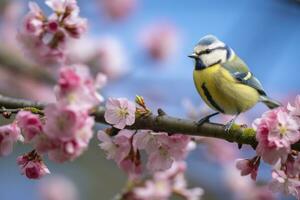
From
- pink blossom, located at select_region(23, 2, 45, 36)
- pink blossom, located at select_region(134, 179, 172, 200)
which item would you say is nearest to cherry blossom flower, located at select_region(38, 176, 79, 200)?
pink blossom, located at select_region(134, 179, 172, 200)

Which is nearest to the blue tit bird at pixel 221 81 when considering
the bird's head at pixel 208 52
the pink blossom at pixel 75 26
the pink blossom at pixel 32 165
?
the bird's head at pixel 208 52

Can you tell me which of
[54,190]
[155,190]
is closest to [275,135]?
[155,190]

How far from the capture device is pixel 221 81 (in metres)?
1.62

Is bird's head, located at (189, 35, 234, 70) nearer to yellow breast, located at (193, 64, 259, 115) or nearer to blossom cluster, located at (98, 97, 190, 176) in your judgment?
yellow breast, located at (193, 64, 259, 115)

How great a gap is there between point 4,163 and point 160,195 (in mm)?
4033

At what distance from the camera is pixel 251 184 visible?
11.4ft

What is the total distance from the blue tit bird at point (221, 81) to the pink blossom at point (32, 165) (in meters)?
0.51

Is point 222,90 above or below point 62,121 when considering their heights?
below

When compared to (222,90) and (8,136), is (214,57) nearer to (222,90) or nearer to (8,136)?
(222,90)

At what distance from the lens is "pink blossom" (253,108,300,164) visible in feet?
4.19

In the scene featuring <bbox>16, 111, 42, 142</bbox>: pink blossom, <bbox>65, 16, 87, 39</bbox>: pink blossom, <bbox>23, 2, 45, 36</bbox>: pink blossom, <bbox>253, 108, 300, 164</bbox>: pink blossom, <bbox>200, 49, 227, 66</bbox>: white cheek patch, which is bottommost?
<bbox>253, 108, 300, 164</bbox>: pink blossom

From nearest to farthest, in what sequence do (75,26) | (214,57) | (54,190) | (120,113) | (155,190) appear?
(120,113)
(75,26)
(214,57)
(155,190)
(54,190)

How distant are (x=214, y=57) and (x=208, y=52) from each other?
4 centimetres

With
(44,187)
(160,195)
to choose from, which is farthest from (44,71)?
(160,195)
